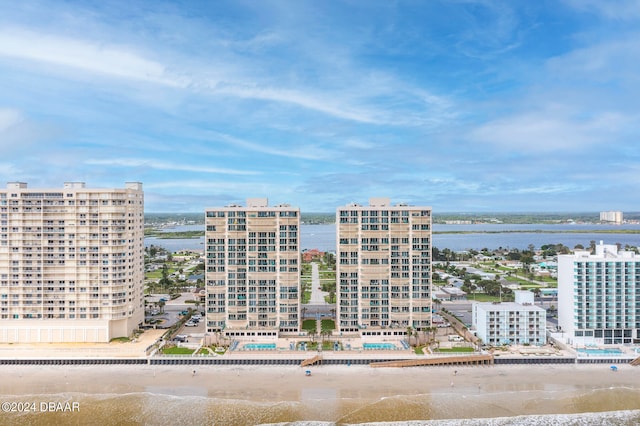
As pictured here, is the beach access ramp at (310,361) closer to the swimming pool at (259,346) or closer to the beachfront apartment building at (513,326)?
the swimming pool at (259,346)

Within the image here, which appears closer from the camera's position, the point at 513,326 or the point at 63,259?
the point at 513,326

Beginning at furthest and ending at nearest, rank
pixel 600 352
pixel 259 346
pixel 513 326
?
pixel 513 326
pixel 259 346
pixel 600 352

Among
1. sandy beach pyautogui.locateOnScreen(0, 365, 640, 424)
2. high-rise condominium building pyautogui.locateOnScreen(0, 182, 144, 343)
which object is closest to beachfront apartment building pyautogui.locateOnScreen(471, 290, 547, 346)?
sandy beach pyautogui.locateOnScreen(0, 365, 640, 424)

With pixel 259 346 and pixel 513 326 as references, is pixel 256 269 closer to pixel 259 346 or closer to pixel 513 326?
pixel 259 346

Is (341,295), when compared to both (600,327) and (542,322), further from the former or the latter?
(600,327)

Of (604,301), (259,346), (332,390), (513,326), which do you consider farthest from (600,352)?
(259,346)

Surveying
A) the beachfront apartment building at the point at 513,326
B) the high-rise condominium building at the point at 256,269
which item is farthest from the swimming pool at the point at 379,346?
the beachfront apartment building at the point at 513,326
